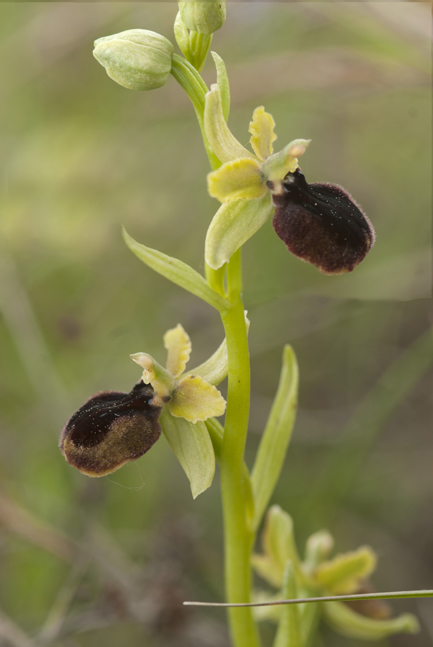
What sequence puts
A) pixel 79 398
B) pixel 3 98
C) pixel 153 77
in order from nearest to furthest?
1. pixel 153 77
2. pixel 79 398
3. pixel 3 98

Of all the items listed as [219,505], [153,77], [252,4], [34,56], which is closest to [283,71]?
[252,4]

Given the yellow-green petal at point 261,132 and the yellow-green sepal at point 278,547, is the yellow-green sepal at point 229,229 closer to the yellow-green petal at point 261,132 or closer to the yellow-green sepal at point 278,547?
the yellow-green petal at point 261,132

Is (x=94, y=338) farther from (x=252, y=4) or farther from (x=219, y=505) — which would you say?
(x=252, y=4)

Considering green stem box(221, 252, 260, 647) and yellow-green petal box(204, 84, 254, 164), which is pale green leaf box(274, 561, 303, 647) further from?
yellow-green petal box(204, 84, 254, 164)

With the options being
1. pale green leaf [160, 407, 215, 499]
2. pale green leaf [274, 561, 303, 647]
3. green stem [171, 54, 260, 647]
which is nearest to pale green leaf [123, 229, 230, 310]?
green stem [171, 54, 260, 647]

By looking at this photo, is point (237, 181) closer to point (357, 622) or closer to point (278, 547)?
point (278, 547)

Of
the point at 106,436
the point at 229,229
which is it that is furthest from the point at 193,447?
the point at 229,229
